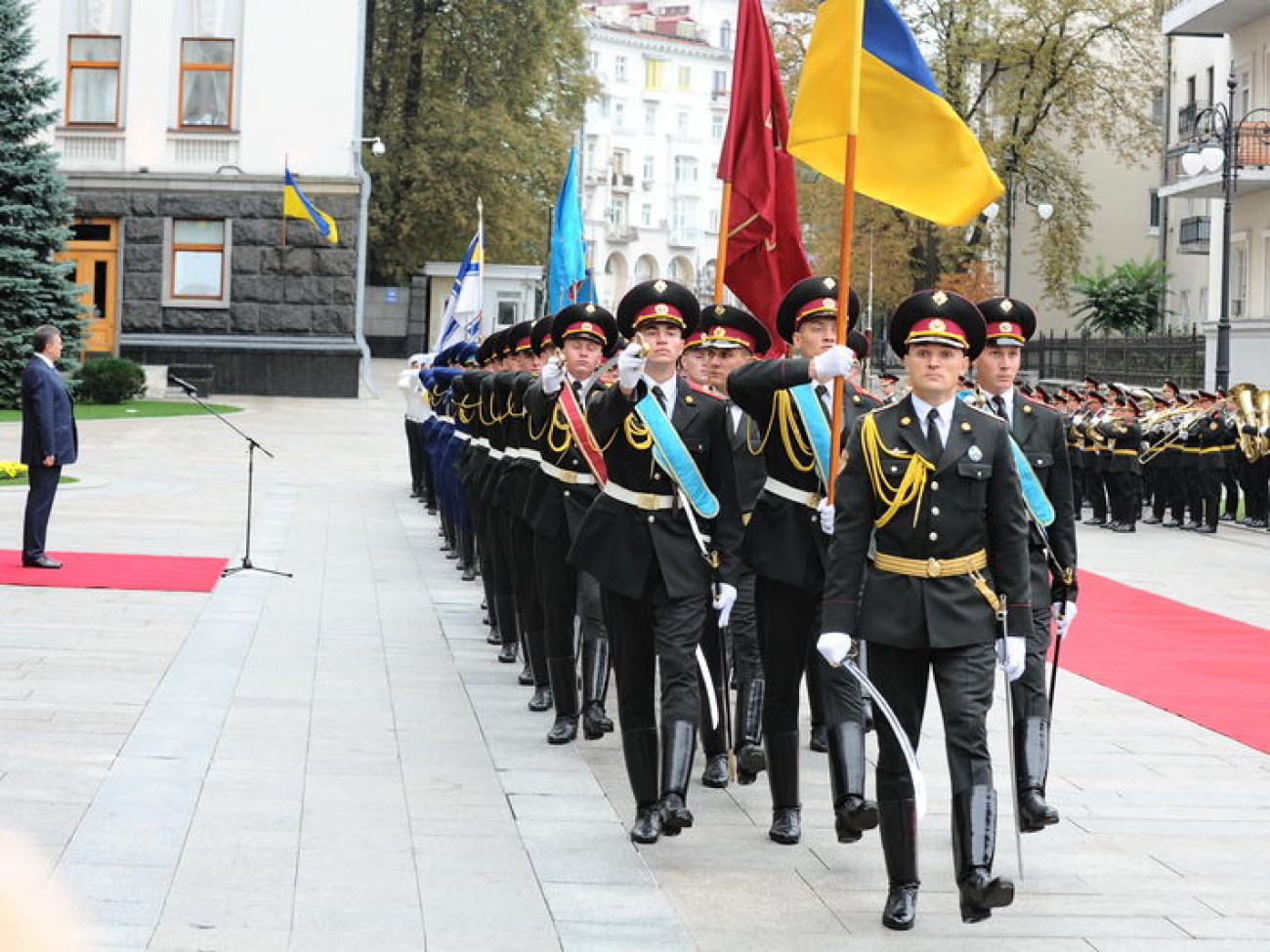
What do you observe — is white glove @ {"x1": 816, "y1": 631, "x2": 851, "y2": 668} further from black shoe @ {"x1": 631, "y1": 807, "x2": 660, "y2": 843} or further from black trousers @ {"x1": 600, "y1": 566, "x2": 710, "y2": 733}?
black shoe @ {"x1": 631, "y1": 807, "x2": 660, "y2": 843}

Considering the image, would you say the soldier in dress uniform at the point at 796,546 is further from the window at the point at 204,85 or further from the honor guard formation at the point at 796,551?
the window at the point at 204,85

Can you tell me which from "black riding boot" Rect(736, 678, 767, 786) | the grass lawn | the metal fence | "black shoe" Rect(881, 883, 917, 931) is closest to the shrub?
the grass lawn

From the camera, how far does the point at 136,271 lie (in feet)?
140

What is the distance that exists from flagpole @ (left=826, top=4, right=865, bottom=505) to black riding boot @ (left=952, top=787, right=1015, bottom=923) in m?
1.28

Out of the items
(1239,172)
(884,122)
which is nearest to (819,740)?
(884,122)

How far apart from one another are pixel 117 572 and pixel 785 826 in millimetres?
9238

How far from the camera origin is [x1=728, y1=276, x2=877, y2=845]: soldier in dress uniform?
283 inches

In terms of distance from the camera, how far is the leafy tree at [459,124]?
5453 cm

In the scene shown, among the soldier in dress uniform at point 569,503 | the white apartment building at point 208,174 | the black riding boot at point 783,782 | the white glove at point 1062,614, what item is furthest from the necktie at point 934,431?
the white apartment building at point 208,174

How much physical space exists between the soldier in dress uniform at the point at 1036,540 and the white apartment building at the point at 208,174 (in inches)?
1411

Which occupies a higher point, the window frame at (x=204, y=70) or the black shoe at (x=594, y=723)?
the window frame at (x=204, y=70)

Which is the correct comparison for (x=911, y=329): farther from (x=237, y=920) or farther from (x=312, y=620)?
(x=312, y=620)

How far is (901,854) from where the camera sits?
6.24 meters

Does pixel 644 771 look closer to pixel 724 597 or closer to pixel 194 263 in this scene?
pixel 724 597
